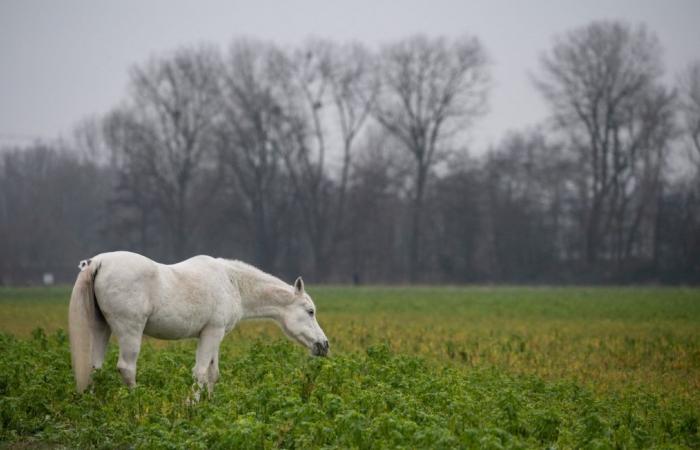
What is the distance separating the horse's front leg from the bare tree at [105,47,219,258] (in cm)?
5262

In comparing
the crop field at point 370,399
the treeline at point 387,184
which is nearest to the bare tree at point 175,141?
the treeline at point 387,184

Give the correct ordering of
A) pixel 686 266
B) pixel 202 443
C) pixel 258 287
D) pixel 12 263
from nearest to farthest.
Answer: pixel 202 443 → pixel 258 287 → pixel 686 266 → pixel 12 263

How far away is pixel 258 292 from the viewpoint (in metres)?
11.5

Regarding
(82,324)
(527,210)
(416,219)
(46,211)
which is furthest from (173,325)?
(46,211)

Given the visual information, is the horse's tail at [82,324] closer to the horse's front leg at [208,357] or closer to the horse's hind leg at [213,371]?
the horse's front leg at [208,357]

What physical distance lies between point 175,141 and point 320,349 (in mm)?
52802

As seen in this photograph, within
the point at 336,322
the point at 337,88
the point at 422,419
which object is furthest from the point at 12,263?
the point at 422,419

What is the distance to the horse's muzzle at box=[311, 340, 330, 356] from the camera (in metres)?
11.9

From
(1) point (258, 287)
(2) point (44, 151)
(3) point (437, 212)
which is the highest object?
(2) point (44, 151)

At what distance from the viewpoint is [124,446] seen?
7.83 meters

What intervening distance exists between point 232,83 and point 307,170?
855 cm

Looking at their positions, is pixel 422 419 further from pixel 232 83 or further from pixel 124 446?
pixel 232 83

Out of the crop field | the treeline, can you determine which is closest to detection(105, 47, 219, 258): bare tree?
the treeline

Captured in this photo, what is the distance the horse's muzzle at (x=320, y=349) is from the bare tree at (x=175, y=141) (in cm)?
5136
